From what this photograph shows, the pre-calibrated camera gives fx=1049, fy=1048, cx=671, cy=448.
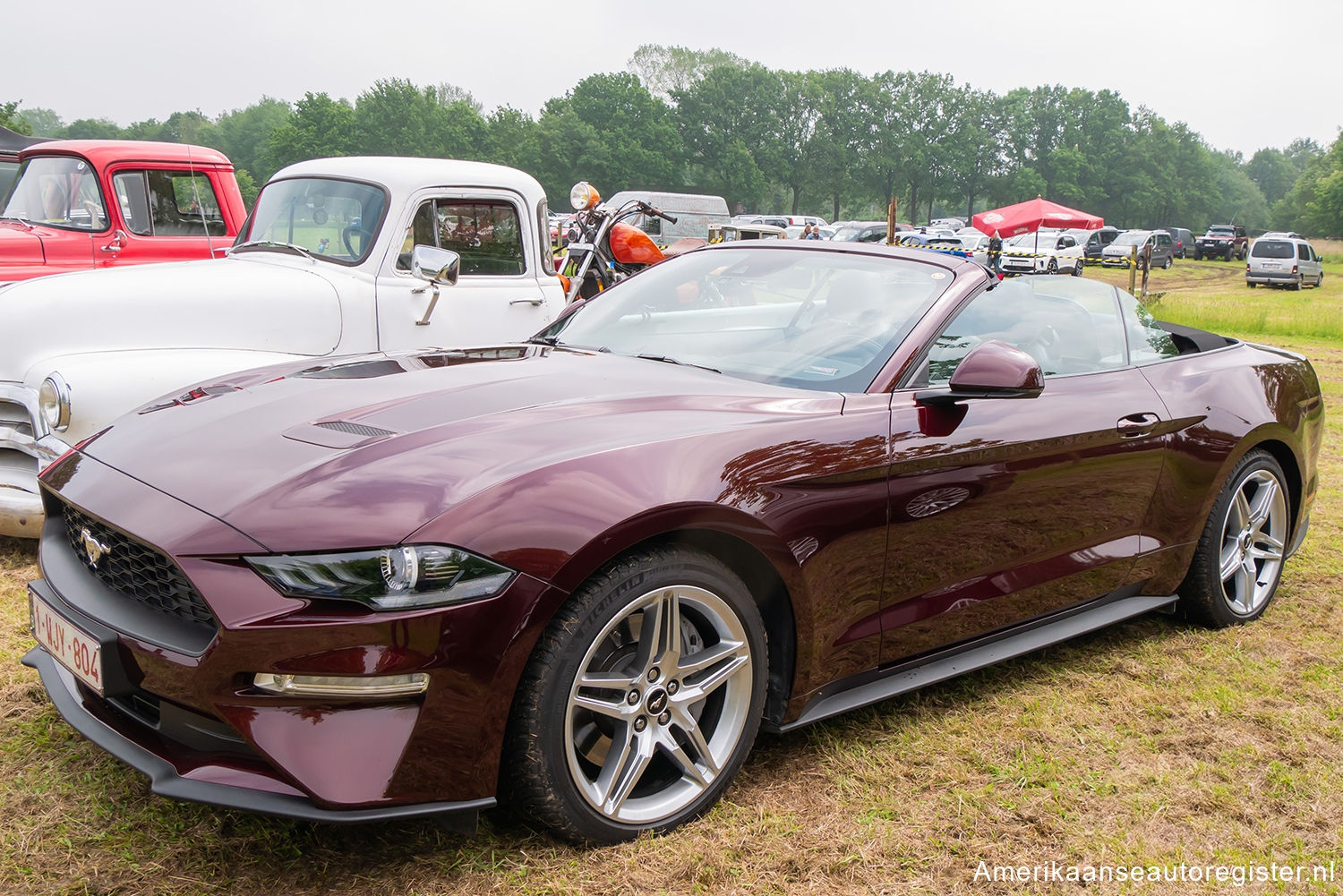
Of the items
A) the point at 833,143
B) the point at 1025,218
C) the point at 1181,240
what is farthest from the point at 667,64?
the point at 1025,218

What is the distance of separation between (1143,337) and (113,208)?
21.2 ft

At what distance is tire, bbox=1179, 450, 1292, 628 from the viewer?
4082 millimetres

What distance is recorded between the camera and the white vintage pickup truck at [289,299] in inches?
175

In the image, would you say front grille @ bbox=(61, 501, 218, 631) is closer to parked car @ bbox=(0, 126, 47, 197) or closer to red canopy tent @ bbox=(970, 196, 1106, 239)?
parked car @ bbox=(0, 126, 47, 197)

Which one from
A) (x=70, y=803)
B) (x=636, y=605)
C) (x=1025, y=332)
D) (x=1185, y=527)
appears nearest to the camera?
(x=636, y=605)

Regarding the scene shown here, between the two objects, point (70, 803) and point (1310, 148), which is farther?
point (1310, 148)

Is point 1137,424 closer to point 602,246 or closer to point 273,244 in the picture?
point 273,244

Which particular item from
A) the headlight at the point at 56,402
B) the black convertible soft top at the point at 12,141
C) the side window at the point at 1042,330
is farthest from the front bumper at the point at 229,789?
the black convertible soft top at the point at 12,141

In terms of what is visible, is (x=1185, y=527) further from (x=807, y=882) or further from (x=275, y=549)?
(x=275, y=549)

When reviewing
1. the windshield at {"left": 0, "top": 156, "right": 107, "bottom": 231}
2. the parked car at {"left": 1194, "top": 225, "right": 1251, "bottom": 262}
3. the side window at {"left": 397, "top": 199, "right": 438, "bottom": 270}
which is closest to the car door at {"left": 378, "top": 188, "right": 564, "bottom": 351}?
the side window at {"left": 397, "top": 199, "right": 438, "bottom": 270}

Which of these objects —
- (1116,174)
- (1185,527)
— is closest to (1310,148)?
(1116,174)

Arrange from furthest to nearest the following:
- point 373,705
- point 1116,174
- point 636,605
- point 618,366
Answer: point 1116,174, point 618,366, point 636,605, point 373,705

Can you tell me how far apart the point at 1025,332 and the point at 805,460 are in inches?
51.6

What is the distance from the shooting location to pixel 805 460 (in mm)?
2705
